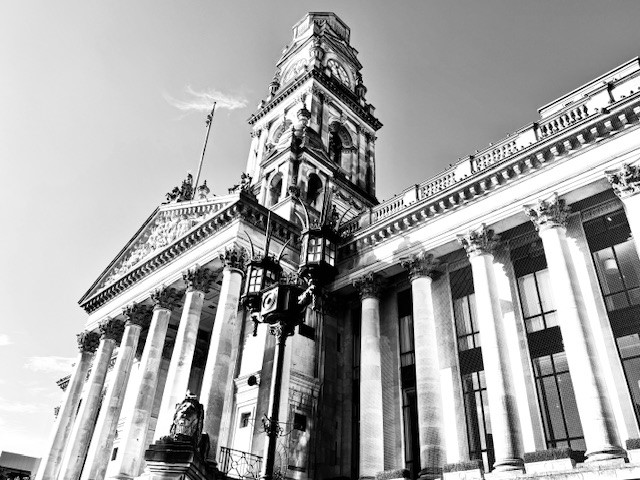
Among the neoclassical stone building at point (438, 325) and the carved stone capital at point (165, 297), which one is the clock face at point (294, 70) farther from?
the carved stone capital at point (165, 297)

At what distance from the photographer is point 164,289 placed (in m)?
26.7

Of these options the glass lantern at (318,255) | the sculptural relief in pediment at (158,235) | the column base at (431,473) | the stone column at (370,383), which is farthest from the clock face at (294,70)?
the glass lantern at (318,255)

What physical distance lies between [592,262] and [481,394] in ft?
21.9

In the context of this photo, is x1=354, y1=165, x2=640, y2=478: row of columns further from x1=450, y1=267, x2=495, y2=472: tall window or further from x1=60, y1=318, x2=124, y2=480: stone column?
x1=60, y1=318, x2=124, y2=480: stone column

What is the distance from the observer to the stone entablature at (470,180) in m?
17.4

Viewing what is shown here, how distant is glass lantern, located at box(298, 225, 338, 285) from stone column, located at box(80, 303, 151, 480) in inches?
801

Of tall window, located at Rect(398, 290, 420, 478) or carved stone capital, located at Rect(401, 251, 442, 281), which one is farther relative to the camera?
carved stone capital, located at Rect(401, 251, 442, 281)

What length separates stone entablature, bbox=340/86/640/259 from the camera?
684 inches

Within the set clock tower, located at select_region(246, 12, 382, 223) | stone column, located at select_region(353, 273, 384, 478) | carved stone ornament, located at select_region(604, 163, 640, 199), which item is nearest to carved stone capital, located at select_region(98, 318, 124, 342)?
clock tower, located at select_region(246, 12, 382, 223)

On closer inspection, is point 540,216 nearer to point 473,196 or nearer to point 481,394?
point 473,196

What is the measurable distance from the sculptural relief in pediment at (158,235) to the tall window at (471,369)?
1277 cm

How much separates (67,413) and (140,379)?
9569 millimetres

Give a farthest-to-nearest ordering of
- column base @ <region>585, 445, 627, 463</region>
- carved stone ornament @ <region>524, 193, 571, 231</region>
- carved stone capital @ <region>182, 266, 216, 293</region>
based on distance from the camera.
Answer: carved stone capital @ <region>182, 266, 216, 293</region>, carved stone ornament @ <region>524, 193, 571, 231</region>, column base @ <region>585, 445, 627, 463</region>

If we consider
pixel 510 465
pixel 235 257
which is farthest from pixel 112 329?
pixel 510 465
